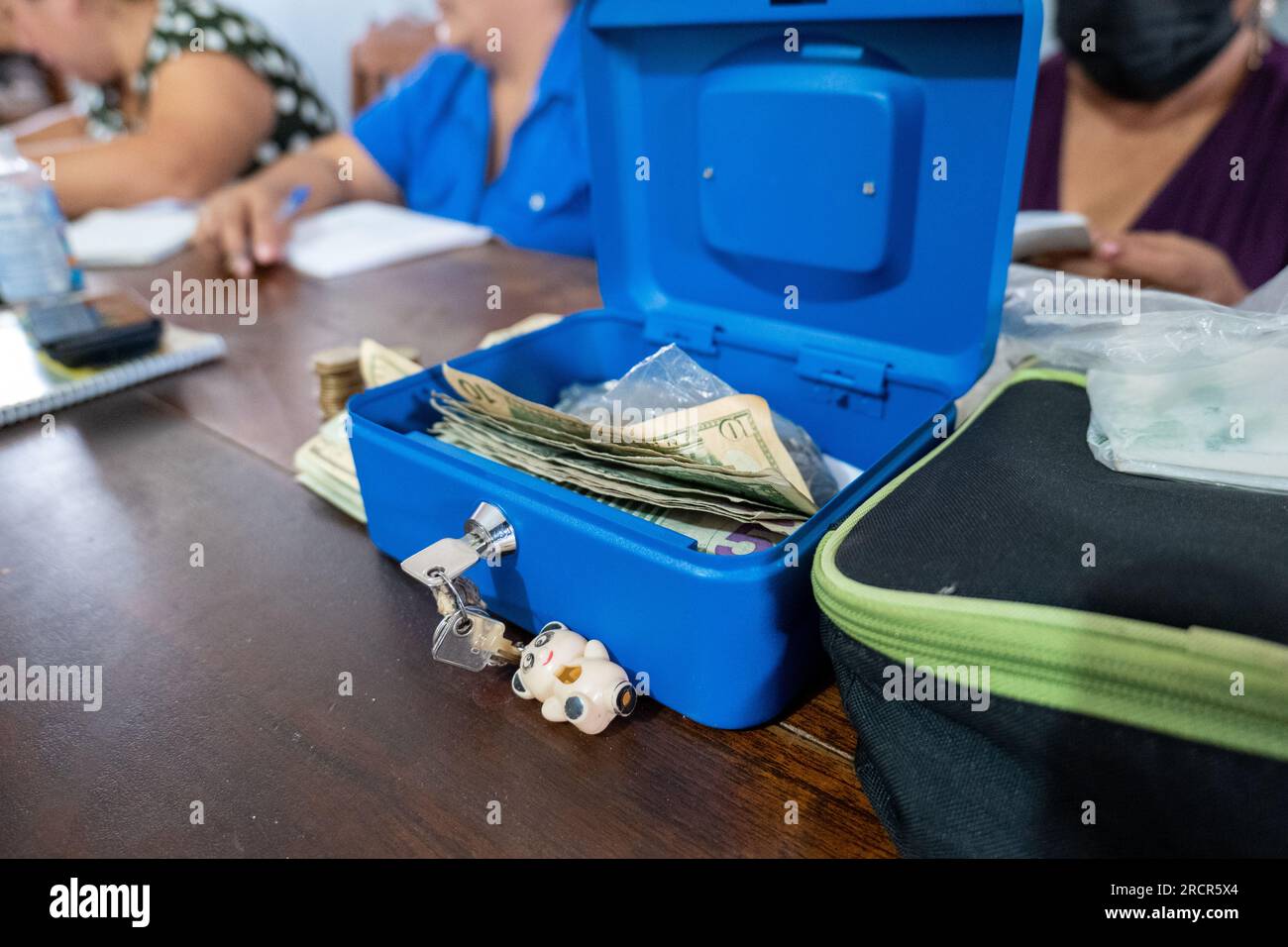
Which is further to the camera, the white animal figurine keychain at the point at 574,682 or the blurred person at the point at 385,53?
the blurred person at the point at 385,53

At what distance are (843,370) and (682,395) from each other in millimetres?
118

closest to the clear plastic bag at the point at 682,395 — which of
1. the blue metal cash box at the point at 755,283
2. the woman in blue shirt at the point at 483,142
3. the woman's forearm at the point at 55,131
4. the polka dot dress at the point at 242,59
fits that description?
the blue metal cash box at the point at 755,283

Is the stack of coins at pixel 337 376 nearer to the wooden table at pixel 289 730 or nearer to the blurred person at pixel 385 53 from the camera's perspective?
the wooden table at pixel 289 730

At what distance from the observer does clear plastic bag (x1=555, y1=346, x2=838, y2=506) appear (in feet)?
1.68

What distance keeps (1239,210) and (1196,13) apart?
247 millimetres

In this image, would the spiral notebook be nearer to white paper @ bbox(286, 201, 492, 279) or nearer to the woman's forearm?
white paper @ bbox(286, 201, 492, 279)

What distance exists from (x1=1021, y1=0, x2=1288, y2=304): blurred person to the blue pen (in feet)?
3.47

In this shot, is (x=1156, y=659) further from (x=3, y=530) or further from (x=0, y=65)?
(x=0, y=65)

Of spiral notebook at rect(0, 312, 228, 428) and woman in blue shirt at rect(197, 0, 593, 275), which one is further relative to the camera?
woman in blue shirt at rect(197, 0, 593, 275)

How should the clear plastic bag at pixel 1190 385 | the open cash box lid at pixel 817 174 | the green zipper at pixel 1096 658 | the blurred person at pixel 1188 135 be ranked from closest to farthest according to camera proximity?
the green zipper at pixel 1096 658 < the clear plastic bag at pixel 1190 385 < the open cash box lid at pixel 817 174 < the blurred person at pixel 1188 135

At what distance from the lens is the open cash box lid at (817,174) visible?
464mm

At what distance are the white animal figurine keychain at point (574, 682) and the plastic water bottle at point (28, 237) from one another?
2.88 ft

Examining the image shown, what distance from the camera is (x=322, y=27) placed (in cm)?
230

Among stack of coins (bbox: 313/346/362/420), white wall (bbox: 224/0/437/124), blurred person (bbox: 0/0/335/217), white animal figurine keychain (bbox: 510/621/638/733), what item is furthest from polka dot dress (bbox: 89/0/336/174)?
white animal figurine keychain (bbox: 510/621/638/733)
